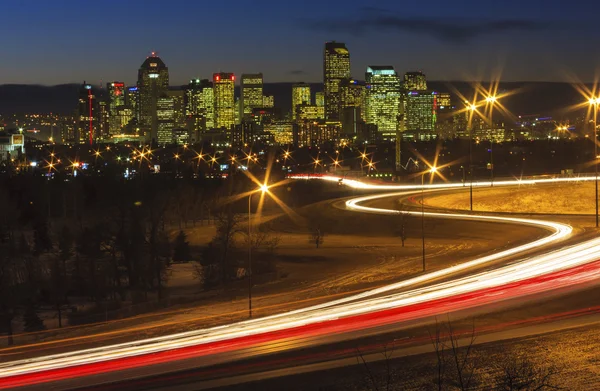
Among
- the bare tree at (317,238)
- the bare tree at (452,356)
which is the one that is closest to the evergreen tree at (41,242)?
the bare tree at (317,238)

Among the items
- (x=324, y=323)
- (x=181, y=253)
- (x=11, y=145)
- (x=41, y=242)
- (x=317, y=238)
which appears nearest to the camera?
(x=324, y=323)

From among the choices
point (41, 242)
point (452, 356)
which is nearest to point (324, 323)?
point (452, 356)

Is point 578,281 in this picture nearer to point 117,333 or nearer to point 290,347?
point 290,347

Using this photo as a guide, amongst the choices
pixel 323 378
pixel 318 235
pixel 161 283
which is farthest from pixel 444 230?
pixel 323 378

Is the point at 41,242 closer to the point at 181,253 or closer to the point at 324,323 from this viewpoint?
the point at 181,253

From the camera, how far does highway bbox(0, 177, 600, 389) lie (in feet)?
50.8

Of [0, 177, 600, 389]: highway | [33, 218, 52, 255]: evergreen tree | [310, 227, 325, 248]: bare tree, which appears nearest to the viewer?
[0, 177, 600, 389]: highway

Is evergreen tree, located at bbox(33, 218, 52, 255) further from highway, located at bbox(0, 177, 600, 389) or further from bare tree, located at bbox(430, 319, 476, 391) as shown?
bare tree, located at bbox(430, 319, 476, 391)

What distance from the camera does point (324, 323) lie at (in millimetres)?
18594

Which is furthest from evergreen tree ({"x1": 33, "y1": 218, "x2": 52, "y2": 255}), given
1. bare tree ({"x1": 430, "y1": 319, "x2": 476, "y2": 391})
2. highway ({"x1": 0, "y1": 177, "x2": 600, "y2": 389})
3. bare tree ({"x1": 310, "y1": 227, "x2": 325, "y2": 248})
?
bare tree ({"x1": 430, "y1": 319, "x2": 476, "y2": 391})

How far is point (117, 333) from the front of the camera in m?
20.9

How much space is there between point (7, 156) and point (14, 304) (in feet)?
497

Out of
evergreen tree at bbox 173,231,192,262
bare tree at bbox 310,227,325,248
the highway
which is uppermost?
the highway

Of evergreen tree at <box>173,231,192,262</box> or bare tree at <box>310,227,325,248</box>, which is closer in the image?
bare tree at <box>310,227,325,248</box>
